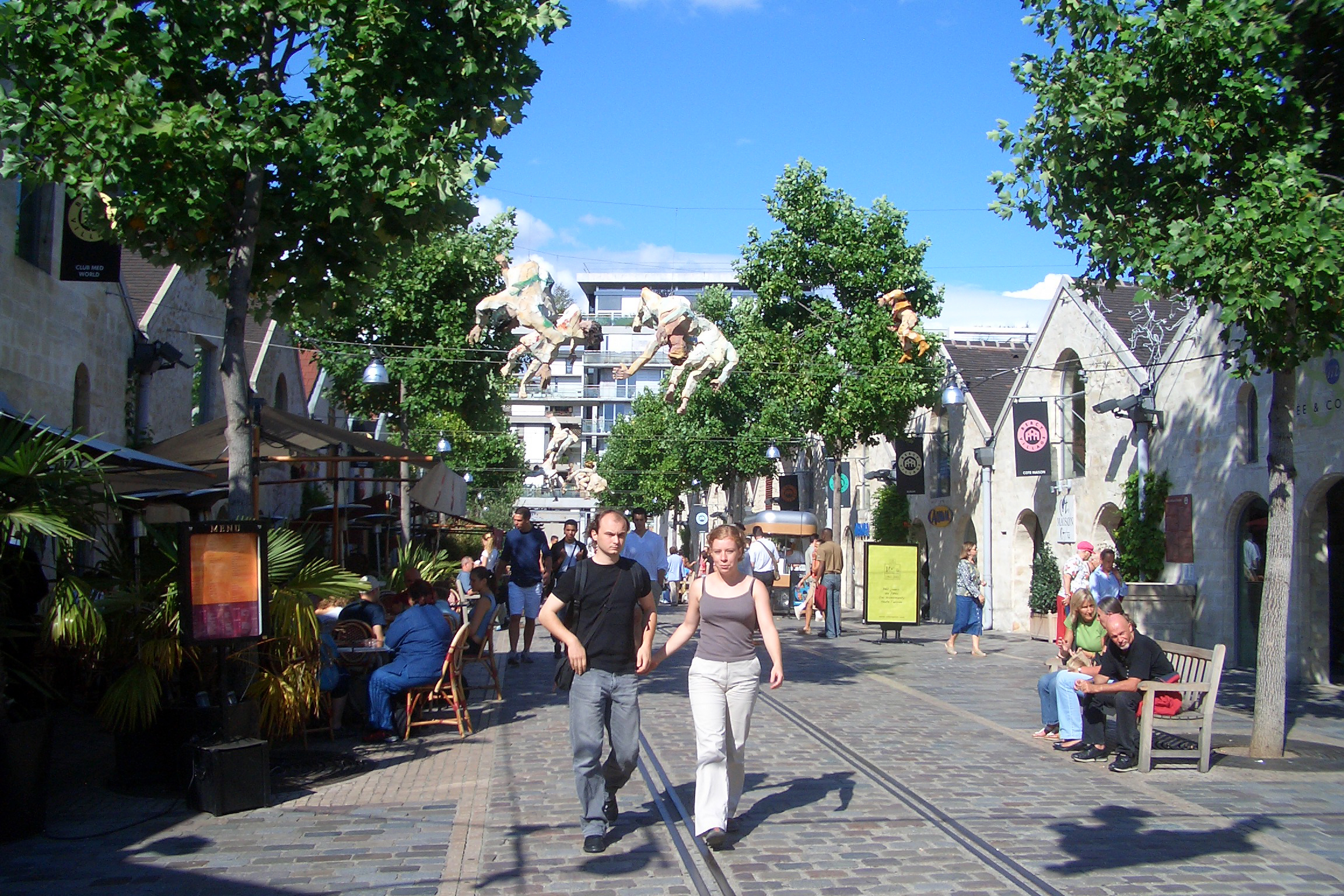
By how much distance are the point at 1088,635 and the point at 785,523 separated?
21.0 m

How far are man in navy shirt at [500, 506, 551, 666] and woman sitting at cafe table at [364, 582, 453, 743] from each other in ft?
15.0

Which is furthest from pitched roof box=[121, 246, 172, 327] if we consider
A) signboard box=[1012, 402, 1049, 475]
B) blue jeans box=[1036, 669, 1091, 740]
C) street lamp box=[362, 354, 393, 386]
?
signboard box=[1012, 402, 1049, 475]

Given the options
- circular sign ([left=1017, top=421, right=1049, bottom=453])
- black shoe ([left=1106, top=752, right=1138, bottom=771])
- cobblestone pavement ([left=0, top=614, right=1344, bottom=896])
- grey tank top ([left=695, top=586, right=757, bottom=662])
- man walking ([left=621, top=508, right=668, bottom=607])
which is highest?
circular sign ([left=1017, top=421, right=1049, bottom=453])

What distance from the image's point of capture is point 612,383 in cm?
7462

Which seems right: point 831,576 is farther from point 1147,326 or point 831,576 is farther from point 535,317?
point 535,317

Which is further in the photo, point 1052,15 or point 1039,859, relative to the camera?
point 1052,15

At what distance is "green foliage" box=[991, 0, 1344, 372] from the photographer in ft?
27.8

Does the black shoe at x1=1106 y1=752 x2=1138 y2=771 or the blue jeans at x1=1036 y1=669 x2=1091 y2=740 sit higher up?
the blue jeans at x1=1036 y1=669 x2=1091 y2=740

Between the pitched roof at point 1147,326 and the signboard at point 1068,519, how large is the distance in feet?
10.4

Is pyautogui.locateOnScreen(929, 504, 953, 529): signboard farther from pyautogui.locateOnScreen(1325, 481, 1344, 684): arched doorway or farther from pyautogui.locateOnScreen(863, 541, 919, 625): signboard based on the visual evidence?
pyautogui.locateOnScreen(1325, 481, 1344, 684): arched doorway

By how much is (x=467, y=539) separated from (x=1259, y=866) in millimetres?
31529

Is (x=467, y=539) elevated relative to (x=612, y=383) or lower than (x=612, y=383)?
lower

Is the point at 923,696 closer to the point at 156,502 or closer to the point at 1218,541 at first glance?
the point at 1218,541

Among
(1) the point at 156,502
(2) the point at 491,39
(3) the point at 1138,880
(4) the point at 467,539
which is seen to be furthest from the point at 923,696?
(4) the point at 467,539
